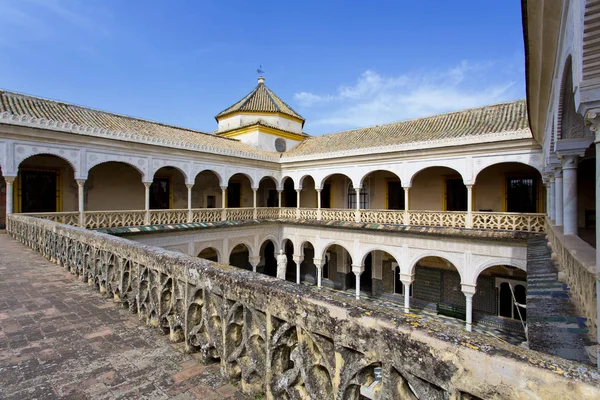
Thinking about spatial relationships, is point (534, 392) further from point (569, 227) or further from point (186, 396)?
point (569, 227)

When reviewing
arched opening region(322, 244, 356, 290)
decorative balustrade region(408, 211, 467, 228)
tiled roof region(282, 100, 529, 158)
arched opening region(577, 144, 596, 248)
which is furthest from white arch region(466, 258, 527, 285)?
arched opening region(322, 244, 356, 290)

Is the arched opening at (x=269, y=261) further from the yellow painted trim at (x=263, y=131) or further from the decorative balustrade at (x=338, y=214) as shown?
the yellow painted trim at (x=263, y=131)

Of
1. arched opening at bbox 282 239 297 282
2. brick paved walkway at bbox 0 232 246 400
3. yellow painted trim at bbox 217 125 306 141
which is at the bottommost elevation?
arched opening at bbox 282 239 297 282

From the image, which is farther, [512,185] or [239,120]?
[239,120]

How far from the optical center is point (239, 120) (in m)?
19.5

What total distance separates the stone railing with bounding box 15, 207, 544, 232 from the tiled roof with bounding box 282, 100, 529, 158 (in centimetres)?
277

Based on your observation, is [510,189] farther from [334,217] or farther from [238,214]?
[238,214]

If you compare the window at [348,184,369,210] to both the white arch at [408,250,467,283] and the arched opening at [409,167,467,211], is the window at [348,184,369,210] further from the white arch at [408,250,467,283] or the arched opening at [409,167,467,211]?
the white arch at [408,250,467,283]

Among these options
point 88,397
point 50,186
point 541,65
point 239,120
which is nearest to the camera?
point 88,397

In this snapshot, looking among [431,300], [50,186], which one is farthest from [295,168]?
[50,186]

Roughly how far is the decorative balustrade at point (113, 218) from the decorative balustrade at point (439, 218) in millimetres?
10049

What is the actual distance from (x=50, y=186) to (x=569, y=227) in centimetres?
1534

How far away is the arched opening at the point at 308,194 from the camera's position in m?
18.2

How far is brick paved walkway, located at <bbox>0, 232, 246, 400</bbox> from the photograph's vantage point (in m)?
1.82
